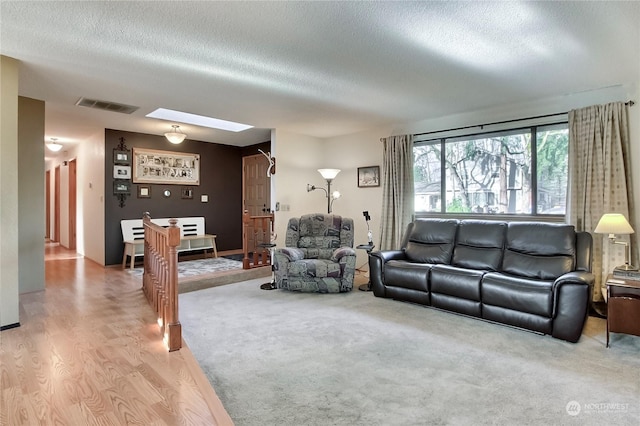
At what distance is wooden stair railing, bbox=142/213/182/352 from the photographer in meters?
2.72

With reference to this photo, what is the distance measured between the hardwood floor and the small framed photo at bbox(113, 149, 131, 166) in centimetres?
294

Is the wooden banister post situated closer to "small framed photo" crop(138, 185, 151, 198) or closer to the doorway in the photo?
"small framed photo" crop(138, 185, 151, 198)

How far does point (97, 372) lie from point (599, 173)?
4856mm

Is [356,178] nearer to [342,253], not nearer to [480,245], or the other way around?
Result: [342,253]

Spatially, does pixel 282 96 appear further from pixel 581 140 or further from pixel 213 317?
pixel 581 140

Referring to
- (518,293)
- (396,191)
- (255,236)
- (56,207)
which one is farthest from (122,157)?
(518,293)

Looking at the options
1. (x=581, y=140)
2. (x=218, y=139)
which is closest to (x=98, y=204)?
(x=218, y=139)

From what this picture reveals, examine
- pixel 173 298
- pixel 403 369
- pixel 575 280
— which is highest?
pixel 575 280

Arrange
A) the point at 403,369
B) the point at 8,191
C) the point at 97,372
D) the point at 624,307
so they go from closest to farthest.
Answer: the point at 97,372, the point at 403,369, the point at 624,307, the point at 8,191

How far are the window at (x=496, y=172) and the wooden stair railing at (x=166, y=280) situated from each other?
3.69 meters

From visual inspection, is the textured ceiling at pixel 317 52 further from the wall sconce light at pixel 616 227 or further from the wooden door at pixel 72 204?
the wooden door at pixel 72 204

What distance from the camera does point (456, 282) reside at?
11.7ft

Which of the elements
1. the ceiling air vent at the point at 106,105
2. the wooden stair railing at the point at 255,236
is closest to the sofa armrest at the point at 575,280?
the wooden stair railing at the point at 255,236

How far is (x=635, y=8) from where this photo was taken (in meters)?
2.24
